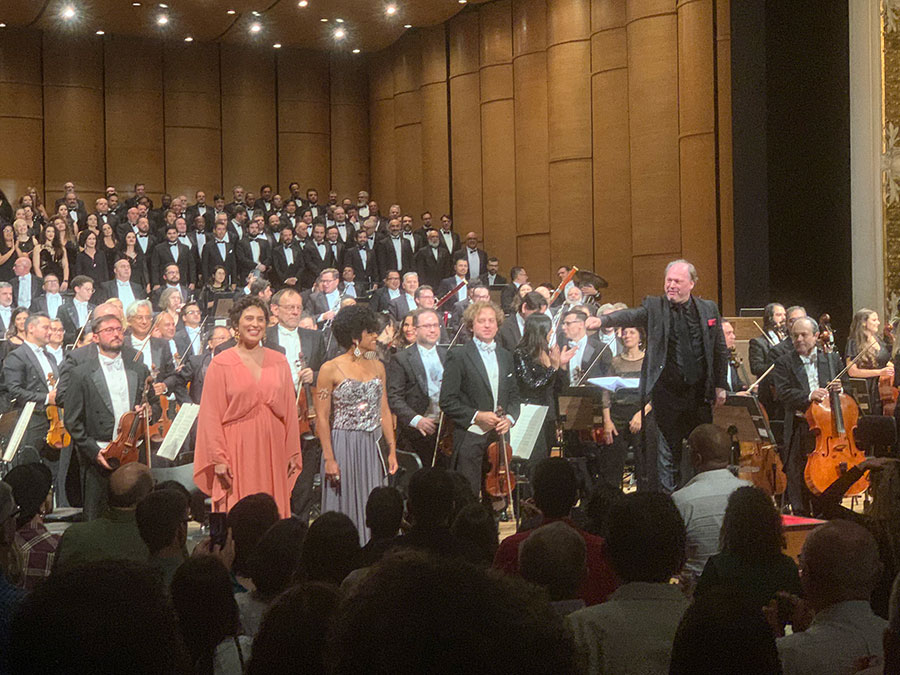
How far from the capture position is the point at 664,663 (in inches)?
79.3

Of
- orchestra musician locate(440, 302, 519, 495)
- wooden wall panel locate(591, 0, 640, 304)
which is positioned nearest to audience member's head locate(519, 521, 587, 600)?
orchestra musician locate(440, 302, 519, 495)

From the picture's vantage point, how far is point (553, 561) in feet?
7.96

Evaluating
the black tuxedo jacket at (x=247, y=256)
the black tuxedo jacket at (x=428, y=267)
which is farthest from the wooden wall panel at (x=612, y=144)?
the black tuxedo jacket at (x=247, y=256)

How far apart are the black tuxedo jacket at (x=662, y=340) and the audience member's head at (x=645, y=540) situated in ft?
9.28

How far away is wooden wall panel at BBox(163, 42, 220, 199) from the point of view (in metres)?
18.9

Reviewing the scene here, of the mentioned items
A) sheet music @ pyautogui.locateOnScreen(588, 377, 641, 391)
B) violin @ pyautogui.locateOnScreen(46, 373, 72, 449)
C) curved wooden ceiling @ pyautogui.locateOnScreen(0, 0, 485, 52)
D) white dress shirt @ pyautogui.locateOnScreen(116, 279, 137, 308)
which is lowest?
violin @ pyautogui.locateOnScreen(46, 373, 72, 449)

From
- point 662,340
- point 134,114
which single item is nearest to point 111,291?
point 134,114

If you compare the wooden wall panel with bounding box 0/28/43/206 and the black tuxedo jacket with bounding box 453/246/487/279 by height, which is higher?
the wooden wall panel with bounding box 0/28/43/206

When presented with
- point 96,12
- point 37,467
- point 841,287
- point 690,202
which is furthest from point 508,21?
point 37,467

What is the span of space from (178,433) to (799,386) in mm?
3550

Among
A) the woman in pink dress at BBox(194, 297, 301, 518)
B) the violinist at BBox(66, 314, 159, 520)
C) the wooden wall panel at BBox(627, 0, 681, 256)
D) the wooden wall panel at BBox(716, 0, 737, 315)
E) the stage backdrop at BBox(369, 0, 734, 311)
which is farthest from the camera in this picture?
the wooden wall panel at BBox(627, 0, 681, 256)

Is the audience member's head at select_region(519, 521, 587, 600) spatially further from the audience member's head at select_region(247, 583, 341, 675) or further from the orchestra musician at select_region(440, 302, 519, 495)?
the orchestra musician at select_region(440, 302, 519, 495)

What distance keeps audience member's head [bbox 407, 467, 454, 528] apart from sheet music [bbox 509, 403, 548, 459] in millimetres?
2146

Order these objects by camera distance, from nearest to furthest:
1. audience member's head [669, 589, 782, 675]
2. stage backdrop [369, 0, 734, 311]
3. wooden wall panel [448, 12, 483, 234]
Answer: audience member's head [669, 589, 782, 675] < stage backdrop [369, 0, 734, 311] < wooden wall panel [448, 12, 483, 234]
